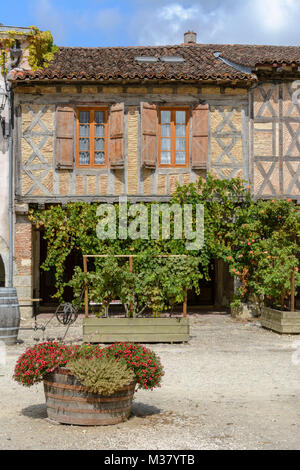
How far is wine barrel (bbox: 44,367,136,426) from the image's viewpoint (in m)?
5.08

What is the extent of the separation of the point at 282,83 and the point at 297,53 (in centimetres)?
253

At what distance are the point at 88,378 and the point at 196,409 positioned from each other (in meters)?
1.45

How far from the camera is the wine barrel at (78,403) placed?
16.7 ft

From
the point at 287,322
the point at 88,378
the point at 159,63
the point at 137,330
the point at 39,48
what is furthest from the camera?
the point at 159,63

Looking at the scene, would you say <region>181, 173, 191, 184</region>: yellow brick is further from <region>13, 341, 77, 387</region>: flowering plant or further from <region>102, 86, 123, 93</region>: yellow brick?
<region>13, 341, 77, 387</region>: flowering plant

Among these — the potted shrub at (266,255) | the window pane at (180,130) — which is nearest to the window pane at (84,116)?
the window pane at (180,130)

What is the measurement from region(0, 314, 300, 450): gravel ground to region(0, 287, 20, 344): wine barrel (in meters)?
0.22

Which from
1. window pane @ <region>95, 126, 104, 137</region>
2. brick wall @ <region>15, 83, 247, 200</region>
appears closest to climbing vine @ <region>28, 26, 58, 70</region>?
brick wall @ <region>15, 83, 247, 200</region>

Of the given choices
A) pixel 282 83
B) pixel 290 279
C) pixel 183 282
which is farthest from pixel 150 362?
pixel 282 83

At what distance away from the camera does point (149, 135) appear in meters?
13.7

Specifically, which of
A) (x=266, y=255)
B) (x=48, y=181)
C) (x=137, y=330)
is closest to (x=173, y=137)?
(x=48, y=181)

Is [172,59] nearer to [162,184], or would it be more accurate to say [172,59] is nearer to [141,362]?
[162,184]

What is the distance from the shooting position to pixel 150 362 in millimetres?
5445
